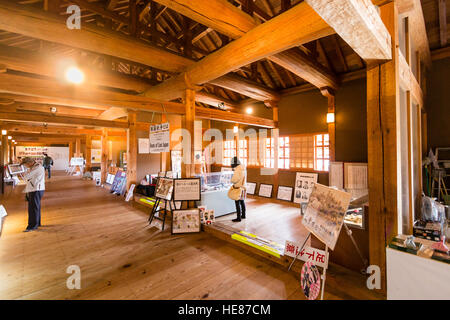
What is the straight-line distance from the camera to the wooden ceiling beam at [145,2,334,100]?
7.52ft

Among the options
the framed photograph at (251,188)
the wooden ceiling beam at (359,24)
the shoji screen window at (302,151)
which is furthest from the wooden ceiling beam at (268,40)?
the framed photograph at (251,188)

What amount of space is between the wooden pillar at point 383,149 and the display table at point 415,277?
32cm

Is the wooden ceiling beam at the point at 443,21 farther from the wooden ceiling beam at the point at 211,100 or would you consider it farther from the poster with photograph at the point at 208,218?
the poster with photograph at the point at 208,218

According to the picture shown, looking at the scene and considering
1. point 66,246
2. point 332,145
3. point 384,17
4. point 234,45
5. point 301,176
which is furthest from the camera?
point 301,176

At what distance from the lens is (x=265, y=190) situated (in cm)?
744

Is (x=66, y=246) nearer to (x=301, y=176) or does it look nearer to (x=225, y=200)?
(x=225, y=200)

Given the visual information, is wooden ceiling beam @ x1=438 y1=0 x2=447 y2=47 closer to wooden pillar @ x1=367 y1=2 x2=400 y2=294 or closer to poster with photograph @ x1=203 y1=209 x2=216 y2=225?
wooden pillar @ x1=367 y1=2 x2=400 y2=294

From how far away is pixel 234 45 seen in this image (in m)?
3.12

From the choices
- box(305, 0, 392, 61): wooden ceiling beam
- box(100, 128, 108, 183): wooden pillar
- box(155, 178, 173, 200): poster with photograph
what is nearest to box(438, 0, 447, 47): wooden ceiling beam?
box(305, 0, 392, 61): wooden ceiling beam

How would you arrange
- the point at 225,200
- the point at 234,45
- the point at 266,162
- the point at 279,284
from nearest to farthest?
1. the point at 279,284
2. the point at 234,45
3. the point at 225,200
4. the point at 266,162

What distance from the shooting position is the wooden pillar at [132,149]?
687 cm
